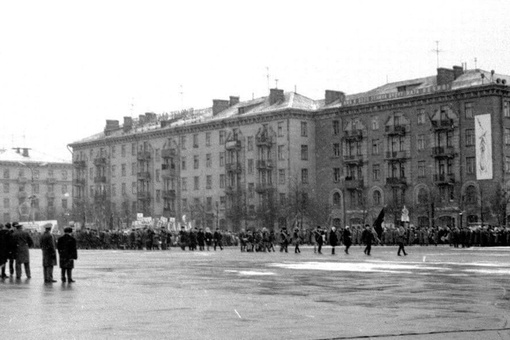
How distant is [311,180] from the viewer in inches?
3804

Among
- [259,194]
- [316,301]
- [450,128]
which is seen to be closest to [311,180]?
[259,194]

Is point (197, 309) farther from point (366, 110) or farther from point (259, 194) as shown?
point (259, 194)

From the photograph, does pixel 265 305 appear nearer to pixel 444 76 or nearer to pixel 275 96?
pixel 444 76

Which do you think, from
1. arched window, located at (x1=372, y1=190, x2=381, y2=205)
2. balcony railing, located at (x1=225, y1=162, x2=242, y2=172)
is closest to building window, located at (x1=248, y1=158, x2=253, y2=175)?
balcony railing, located at (x1=225, y1=162, x2=242, y2=172)

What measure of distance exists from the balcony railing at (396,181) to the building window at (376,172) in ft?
7.02

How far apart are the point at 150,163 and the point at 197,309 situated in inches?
3780

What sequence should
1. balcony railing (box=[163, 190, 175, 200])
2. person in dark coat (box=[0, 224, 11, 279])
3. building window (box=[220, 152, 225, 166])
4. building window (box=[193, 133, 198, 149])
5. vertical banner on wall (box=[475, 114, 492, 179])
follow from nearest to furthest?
person in dark coat (box=[0, 224, 11, 279])
vertical banner on wall (box=[475, 114, 492, 179])
building window (box=[220, 152, 225, 166])
building window (box=[193, 133, 198, 149])
balcony railing (box=[163, 190, 175, 200])

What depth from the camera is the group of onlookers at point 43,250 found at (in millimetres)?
24688

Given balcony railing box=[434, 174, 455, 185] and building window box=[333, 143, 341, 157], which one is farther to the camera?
building window box=[333, 143, 341, 157]

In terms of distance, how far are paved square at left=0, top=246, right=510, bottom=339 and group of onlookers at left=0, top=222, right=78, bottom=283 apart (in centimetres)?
59

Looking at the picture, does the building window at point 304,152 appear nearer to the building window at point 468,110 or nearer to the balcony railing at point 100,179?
the building window at point 468,110

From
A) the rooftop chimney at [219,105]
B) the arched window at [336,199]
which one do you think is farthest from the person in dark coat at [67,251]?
the rooftop chimney at [219,105]

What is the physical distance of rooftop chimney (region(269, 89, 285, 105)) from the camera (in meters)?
99.3

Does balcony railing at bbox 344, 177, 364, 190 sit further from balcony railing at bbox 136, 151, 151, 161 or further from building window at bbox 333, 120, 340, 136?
balcony railing at bbox 136, 151, 151, 161
